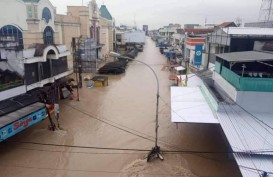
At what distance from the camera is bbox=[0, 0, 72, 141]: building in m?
15.0

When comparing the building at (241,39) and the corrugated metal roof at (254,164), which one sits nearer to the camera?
the corrugated metal roof at (254,164)

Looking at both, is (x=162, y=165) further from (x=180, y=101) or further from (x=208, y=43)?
(x=208, y=43)

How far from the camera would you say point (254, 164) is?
9.72 meters

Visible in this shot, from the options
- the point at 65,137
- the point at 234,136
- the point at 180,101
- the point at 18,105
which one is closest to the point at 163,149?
the point at 180,101

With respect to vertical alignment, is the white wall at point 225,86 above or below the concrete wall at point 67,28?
below

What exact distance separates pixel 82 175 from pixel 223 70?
37.7ft

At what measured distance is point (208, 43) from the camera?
28.7m

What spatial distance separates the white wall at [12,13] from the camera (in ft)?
57.7

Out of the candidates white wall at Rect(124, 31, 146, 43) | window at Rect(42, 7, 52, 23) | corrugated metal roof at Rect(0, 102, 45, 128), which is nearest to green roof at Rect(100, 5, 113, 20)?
white wall at Rect(124, 31, 146, 43)

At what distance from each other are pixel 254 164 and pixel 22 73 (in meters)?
14.9

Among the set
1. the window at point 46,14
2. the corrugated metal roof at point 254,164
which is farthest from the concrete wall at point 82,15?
the corrugated metal roof at point 254,164

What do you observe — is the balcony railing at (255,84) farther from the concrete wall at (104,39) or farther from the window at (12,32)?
the concrete wall at (104,39)

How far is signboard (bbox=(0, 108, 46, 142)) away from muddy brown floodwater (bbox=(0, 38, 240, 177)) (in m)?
1.48

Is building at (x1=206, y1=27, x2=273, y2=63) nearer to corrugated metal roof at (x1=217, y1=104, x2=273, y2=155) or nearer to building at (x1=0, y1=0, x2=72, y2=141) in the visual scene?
corrugated metal roof at (x1=217, y1=104, x2=273, y2=155)
